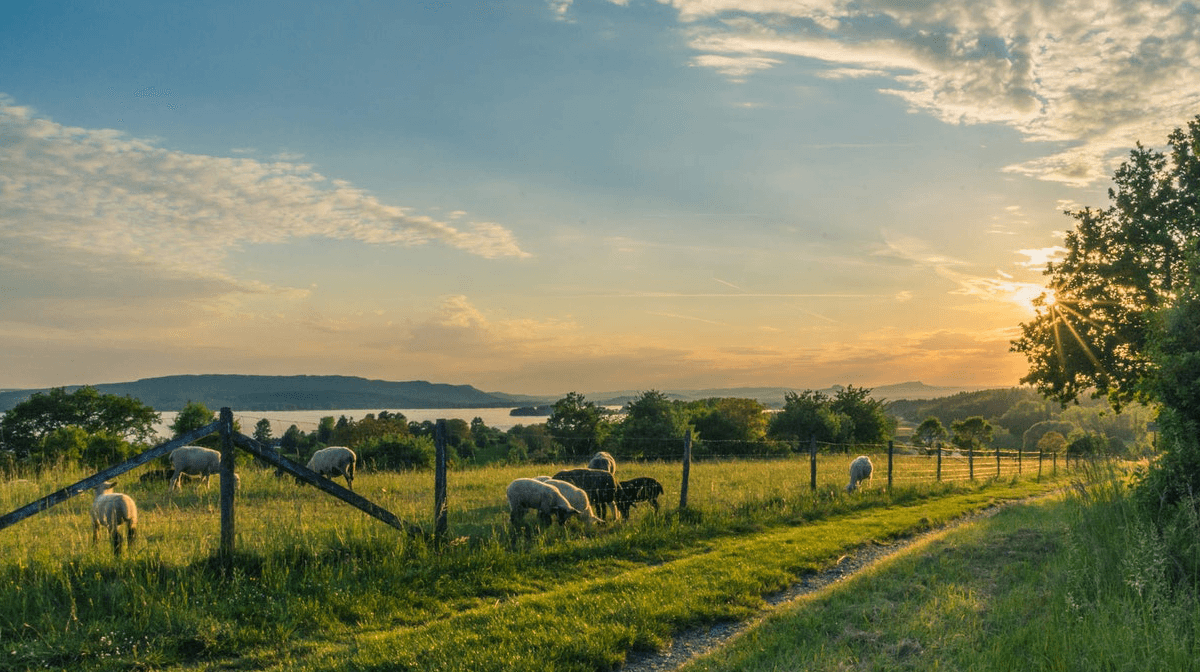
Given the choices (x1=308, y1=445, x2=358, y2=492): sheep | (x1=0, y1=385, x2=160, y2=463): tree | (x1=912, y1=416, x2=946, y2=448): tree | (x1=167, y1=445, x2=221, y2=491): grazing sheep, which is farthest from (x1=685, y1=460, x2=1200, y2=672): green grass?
(x1=912, y1=416, x2=946, y2=448): tree

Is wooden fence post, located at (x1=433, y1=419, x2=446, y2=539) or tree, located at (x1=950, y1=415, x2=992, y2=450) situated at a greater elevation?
wooden fence post, located at (x1=433, y1=419, x2=446, y2=539)

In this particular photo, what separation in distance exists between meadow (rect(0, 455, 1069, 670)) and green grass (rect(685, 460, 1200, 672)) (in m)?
1.28

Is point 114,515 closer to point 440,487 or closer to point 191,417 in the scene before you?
point 440,487

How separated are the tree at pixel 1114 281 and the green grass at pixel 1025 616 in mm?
18191

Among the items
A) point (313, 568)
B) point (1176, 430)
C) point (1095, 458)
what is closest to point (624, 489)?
point (313, 568)

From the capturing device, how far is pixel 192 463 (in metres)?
19.2

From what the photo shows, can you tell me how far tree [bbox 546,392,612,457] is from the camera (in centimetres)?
4406

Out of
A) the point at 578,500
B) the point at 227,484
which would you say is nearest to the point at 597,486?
the point at 578,500

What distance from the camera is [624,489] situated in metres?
16.0

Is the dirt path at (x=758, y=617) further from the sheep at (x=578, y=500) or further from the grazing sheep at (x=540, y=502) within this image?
the grazing sheep at (x=540, y=502)

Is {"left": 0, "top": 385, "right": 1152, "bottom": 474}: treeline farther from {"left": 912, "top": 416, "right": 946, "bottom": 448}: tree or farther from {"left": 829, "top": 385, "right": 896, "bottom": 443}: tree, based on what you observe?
{"left": 912, "top": 416, "right": 946, "bottom": 448}: tree

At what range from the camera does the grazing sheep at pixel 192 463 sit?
18.9m

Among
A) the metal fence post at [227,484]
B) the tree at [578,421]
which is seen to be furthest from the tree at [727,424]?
the metal fence post at [227,484]

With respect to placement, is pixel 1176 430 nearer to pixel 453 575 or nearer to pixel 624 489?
pixel 453 575
